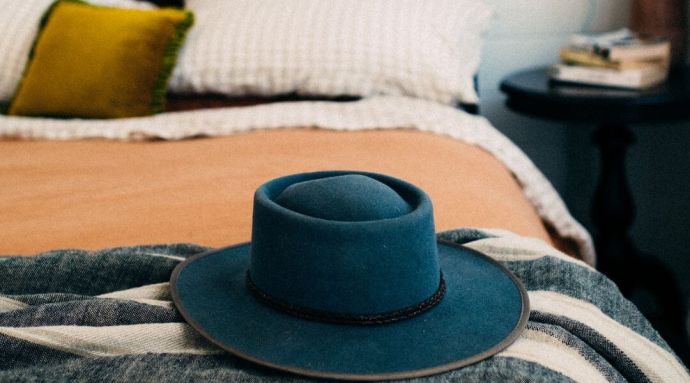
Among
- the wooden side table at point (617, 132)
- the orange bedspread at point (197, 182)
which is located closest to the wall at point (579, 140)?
the wooden side table at point (617, 132)

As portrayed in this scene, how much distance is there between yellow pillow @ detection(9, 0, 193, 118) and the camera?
4.88 ft

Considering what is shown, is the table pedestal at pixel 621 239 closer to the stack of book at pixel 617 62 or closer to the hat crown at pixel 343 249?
the stack of book at pixel 617 62

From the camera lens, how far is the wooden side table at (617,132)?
1564 millimetres

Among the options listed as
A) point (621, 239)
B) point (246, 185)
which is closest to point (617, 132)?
point (621, 239)

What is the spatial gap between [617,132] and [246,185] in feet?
3.34

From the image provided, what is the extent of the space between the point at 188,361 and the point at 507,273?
1.02 ft

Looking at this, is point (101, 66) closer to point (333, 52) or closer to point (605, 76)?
point (333, 52)

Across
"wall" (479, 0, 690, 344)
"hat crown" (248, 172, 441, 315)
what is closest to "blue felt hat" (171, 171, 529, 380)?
"hat crown" (248, 172, 441, 315)

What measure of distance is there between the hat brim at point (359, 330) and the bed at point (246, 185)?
0.05ft

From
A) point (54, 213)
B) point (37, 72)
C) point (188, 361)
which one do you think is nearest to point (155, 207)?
point (54, 213)

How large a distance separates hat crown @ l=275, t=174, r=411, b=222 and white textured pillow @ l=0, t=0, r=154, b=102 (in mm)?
1196

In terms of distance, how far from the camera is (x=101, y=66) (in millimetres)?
1492

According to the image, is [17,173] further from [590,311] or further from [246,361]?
[590,311]

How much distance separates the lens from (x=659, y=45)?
1.68 metres
